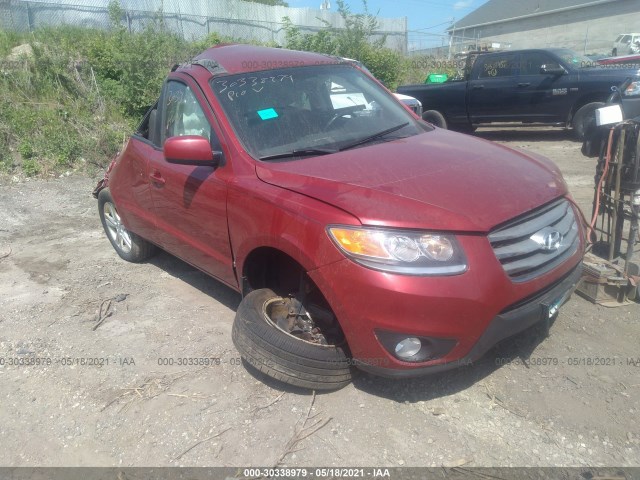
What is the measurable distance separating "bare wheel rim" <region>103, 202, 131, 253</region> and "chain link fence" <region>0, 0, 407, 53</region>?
10415mm

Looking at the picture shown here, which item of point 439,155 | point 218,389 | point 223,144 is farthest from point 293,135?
point 218,389

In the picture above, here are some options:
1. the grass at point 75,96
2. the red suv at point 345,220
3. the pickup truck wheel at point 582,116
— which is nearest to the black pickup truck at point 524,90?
the pickup truck wheel at point 582,116

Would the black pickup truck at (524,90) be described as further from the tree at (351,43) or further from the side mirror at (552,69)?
the tree at (351,43)

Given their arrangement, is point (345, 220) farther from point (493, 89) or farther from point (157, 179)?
point (493, 89)

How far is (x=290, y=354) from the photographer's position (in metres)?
3.01

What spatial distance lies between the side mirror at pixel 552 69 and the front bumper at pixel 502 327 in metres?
8.72

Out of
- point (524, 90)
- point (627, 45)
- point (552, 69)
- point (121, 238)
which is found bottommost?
point (121, 238)

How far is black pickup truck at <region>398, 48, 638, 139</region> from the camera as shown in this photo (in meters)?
10.2

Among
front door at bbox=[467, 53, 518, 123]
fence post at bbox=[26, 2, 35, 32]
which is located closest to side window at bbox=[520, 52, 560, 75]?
front door at bbox=[467, 53, 518, 123]

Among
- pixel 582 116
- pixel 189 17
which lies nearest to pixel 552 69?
pixel 582 116

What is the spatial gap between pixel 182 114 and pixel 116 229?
1870 mm

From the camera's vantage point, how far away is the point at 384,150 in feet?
11.4

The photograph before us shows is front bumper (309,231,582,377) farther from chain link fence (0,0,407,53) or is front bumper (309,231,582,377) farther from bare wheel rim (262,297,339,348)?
chain link fence (0,0,407,53)

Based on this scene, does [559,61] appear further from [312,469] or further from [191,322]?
[312,469]
